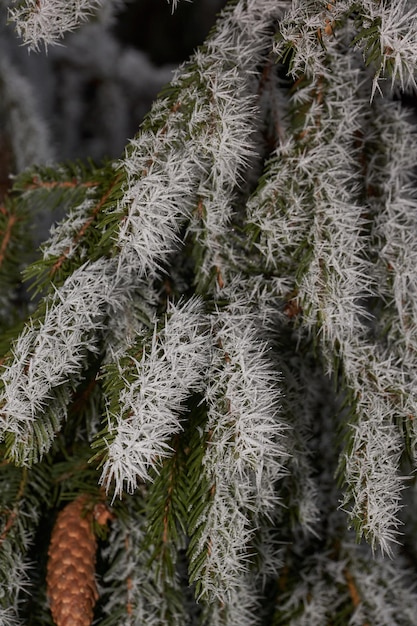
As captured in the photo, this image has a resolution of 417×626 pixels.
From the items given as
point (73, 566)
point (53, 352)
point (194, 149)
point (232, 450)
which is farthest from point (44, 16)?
point (73, 566)

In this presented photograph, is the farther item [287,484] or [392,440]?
[287,484]

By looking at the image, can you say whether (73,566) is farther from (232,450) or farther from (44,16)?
(44,16)

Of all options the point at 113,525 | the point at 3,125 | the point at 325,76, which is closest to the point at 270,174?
the point at 325,76

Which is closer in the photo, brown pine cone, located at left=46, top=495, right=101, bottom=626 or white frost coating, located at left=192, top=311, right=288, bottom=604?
white frost coating, located at left=192, top=311, right=288, bottom=604

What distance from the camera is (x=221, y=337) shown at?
71 cm

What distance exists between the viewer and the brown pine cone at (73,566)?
2.49 feet

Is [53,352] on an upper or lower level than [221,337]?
upper

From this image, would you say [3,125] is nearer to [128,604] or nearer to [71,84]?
[71,84]

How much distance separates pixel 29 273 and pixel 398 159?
0.51 meters

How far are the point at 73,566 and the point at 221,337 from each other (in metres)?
0.34

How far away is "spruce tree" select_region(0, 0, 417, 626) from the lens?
0.66 m

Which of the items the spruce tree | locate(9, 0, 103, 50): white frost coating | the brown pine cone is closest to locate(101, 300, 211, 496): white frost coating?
the spruce tree

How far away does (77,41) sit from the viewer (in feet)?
4.65

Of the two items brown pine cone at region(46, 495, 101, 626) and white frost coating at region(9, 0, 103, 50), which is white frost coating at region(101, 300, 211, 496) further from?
white frost coating at region(9, 0, 103, 50)
